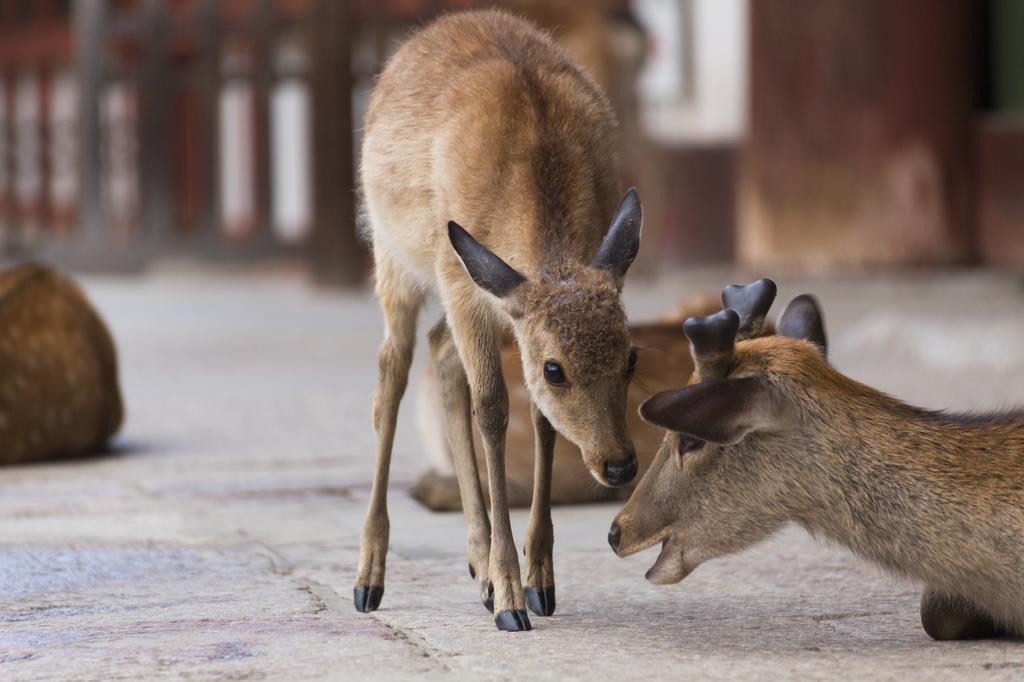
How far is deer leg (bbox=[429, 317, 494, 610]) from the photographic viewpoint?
4.29 meters

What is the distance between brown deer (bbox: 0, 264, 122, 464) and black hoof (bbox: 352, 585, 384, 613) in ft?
8.81

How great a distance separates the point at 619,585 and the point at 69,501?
2051 millimetres

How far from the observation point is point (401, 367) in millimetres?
4516

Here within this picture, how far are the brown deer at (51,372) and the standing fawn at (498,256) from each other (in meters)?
2.23

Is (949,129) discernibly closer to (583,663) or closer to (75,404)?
(75,404)

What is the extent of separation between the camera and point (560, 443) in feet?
17.9

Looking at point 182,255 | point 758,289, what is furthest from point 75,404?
point 182,255

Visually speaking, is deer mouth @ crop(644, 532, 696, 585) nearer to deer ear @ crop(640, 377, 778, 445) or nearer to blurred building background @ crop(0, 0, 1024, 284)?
deer ear @ crop(640, 377, 778, 445)

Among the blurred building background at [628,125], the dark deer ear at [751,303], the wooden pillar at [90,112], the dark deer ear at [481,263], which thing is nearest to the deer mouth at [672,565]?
the dark deer ear at [751,303]

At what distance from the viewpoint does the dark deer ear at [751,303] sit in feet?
12.8

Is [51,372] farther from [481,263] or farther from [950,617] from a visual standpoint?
[950,617]

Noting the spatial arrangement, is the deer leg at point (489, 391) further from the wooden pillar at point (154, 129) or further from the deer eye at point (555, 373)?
the wooden pillar at point (154, 129)

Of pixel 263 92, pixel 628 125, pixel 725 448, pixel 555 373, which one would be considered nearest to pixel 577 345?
pixel 555 373

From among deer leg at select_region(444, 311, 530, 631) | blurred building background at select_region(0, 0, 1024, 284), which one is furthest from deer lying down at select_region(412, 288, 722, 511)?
blurred building background at select_region(0, 0, 1024, 284)
